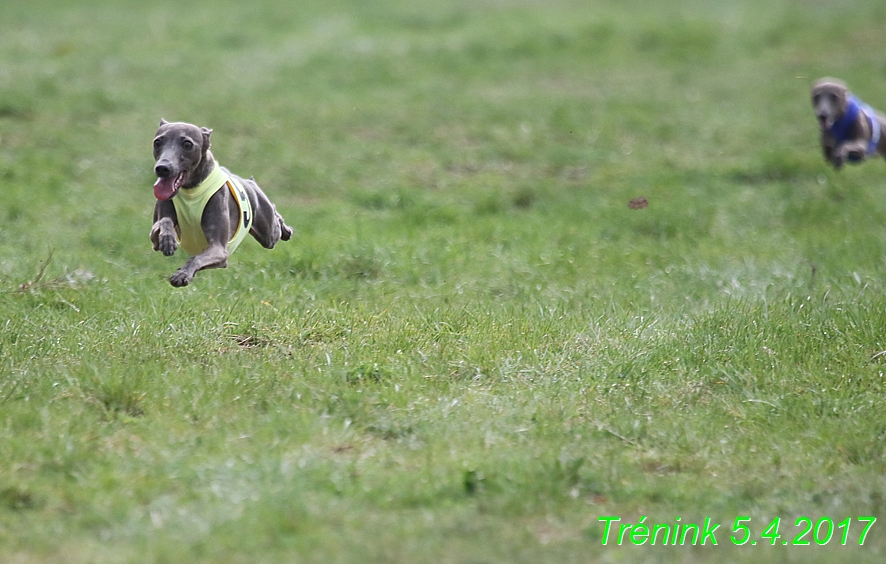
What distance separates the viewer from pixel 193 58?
55.2 ft

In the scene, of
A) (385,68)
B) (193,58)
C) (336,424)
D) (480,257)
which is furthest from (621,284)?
(193,58)

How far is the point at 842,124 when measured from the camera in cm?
909

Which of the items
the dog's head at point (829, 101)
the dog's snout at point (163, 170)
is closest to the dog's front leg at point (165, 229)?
the dog's snout at point (163, 170)

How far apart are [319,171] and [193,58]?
21.5 ft

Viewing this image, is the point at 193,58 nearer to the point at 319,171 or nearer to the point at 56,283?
the point at 319,171

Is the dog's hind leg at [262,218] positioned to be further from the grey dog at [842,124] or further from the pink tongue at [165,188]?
the grey dog at [842,124]

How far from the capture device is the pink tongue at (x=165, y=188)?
5.12 meters

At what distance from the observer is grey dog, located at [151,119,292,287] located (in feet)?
17.0

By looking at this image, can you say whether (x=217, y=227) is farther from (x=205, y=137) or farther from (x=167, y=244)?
(x=205, y=137)

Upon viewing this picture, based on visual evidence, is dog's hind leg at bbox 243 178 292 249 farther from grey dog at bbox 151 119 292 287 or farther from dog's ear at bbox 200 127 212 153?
dog's ear at bbox 200 127 212 153

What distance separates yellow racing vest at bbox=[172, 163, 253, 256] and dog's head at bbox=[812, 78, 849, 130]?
17.8 ft

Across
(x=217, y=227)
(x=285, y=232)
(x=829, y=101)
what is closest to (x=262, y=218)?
(x=285, y=232)

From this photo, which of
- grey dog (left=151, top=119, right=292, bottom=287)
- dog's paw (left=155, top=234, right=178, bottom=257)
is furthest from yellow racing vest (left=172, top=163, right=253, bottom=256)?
dog's paw (left=155, top=234, right=178, bottom=257)

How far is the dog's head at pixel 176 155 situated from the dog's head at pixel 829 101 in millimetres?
5747
